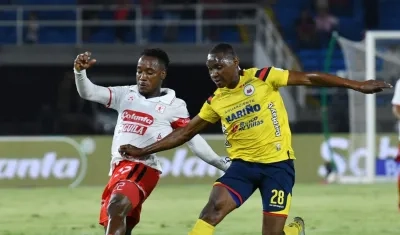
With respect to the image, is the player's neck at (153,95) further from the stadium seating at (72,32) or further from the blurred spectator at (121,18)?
the stadium seating at (72,32)

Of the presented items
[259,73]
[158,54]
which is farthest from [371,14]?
[259,73]

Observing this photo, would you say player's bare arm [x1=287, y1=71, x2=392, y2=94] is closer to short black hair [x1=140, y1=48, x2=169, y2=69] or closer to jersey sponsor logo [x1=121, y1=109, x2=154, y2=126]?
short black hair [x1=140, y1=48, x2=169, y2=69]

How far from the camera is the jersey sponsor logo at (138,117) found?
32.0 ft

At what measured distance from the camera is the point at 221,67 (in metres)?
9.05

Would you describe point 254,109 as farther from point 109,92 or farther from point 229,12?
point 229,12

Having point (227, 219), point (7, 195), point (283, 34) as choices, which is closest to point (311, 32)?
point (283, 34)

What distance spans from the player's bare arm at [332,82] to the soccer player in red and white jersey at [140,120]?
3.91ft

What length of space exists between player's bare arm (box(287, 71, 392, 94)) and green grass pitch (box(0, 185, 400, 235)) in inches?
143

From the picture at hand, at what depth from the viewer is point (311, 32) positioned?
97.9 ft

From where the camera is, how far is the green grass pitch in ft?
42.0

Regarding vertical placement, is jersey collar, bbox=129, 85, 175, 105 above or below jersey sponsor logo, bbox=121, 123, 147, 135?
above

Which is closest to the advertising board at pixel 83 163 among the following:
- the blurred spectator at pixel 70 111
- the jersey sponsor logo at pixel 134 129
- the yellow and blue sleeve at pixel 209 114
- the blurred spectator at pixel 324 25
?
the blurred spectator at pixel 70 111

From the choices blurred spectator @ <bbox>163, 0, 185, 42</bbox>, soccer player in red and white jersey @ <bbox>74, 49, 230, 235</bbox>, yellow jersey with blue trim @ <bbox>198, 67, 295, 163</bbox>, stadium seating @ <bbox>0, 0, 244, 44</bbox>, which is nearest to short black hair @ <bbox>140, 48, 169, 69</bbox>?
soccer player in red and white jersey @ <bbox>74, 49, 230, 235</bbox>

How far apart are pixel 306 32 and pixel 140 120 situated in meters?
20.5
